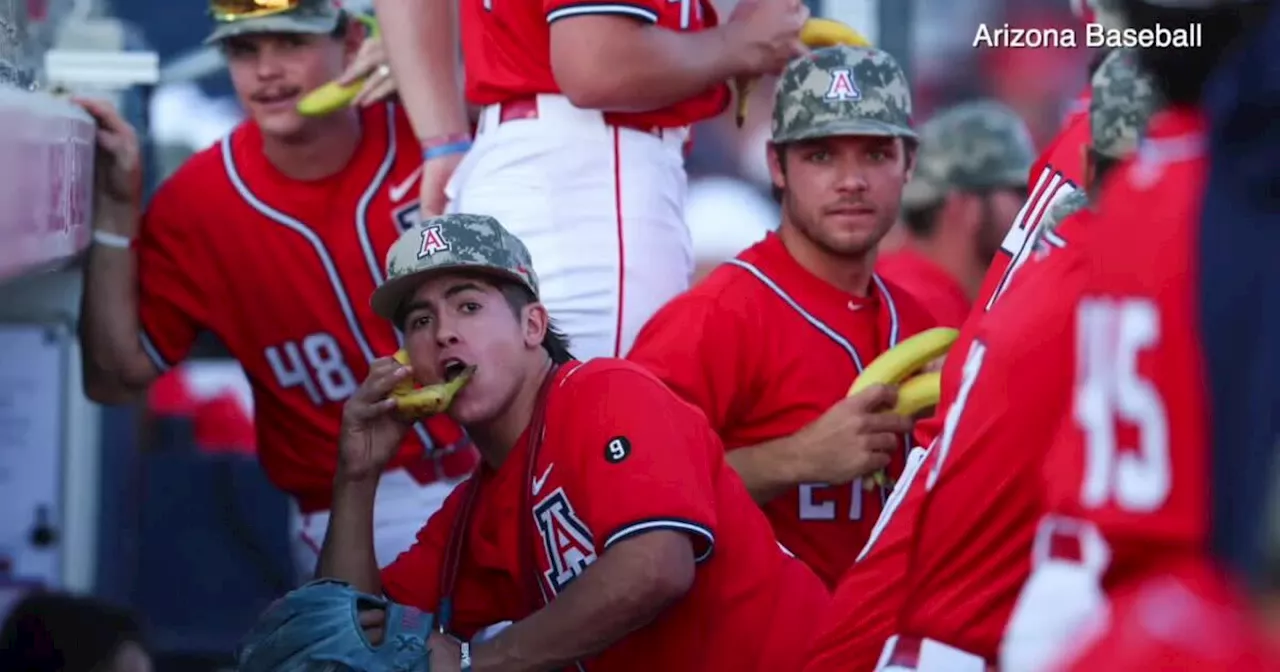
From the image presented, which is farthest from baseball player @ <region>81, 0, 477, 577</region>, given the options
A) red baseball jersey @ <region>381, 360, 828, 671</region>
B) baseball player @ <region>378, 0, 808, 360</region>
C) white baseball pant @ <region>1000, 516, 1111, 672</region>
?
white baseball pant @ <region>1000, 516, 1111, 672</region>

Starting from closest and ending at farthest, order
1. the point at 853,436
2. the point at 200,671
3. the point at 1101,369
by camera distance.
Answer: the point at 1101,369 < the point at 853,436 < the point at 200,671

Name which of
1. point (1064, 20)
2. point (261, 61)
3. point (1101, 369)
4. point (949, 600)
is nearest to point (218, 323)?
point (261, 61)

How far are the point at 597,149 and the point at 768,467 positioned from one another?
0.66 meters

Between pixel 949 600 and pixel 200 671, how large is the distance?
4.29m

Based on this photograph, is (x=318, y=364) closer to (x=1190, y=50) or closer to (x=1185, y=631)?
(x=1190, y=50)

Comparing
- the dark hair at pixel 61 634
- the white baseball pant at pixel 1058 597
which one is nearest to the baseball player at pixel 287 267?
the dark hair at pixel 61 634

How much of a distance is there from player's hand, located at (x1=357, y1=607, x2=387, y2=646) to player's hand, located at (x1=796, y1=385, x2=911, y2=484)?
2.94 ft

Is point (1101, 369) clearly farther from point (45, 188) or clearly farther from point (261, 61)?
point (261, 61)

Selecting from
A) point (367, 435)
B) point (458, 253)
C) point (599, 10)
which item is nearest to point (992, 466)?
point (458, 253)

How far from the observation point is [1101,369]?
1.90 meters

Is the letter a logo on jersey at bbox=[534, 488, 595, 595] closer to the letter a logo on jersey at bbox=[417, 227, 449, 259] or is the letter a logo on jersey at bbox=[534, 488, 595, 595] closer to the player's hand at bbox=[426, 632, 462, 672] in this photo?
the player's hand at bbox=[426, 632, 462, 672]

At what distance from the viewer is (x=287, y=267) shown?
4684 mm

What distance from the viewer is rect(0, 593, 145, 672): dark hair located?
12.6 ft

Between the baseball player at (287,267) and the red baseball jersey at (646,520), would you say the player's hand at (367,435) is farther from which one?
the baseball player at (287,267)
